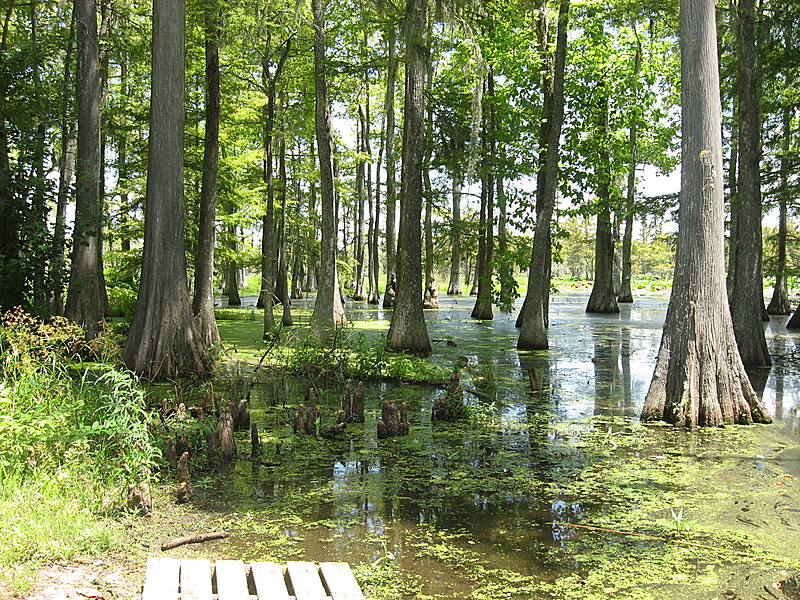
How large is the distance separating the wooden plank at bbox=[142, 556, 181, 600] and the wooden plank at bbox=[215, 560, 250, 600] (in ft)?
0.64

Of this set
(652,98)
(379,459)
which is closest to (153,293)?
(379,459)

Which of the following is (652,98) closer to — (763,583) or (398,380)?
(398,380)

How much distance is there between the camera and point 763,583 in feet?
12.2

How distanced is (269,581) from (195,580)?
13.4 inches

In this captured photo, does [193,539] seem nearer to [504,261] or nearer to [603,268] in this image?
[504,261]

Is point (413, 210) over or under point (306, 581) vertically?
over

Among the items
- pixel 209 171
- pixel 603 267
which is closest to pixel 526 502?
pixel 209 171

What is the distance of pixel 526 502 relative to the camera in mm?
5023

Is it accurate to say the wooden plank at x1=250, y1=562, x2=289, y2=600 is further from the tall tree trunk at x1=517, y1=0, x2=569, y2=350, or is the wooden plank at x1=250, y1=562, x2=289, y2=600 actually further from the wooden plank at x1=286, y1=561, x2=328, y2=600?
the tall tree trunk at x1=517, y1=0, x2=569, y2=350

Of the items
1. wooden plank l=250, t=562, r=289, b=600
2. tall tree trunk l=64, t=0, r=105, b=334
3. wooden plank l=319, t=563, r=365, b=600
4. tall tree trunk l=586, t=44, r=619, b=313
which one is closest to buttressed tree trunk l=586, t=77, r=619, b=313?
tall tree trunk l=586, t=44, r=619, b=313

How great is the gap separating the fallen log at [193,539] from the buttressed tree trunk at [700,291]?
529cm

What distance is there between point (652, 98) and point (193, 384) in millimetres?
17658

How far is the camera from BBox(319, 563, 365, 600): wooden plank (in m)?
2.95

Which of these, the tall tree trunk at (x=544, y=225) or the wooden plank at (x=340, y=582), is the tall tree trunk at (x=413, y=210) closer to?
the tall tree trunk at (x=544, y=225)
